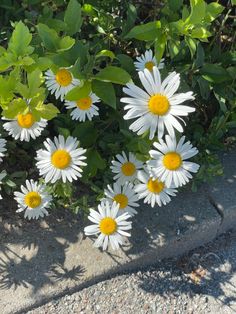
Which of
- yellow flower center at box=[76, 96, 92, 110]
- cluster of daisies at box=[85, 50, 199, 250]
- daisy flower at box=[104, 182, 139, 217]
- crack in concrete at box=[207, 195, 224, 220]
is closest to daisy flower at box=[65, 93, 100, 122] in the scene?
yellow flower center at box=[76, 96, 92, 110]

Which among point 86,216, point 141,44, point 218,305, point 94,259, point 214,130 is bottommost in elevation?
point 218,305

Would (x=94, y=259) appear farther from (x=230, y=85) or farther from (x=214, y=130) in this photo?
(x=230, y=85)

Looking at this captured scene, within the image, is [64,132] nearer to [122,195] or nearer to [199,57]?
[122,195]

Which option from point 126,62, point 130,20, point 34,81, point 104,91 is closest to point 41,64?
point 34,81

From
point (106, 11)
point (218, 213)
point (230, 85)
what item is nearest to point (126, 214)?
point (218, 213)

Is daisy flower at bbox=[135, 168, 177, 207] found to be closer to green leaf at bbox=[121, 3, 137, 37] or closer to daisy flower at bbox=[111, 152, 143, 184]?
daisy flower at bbox=[111, 152, 143, 184]
